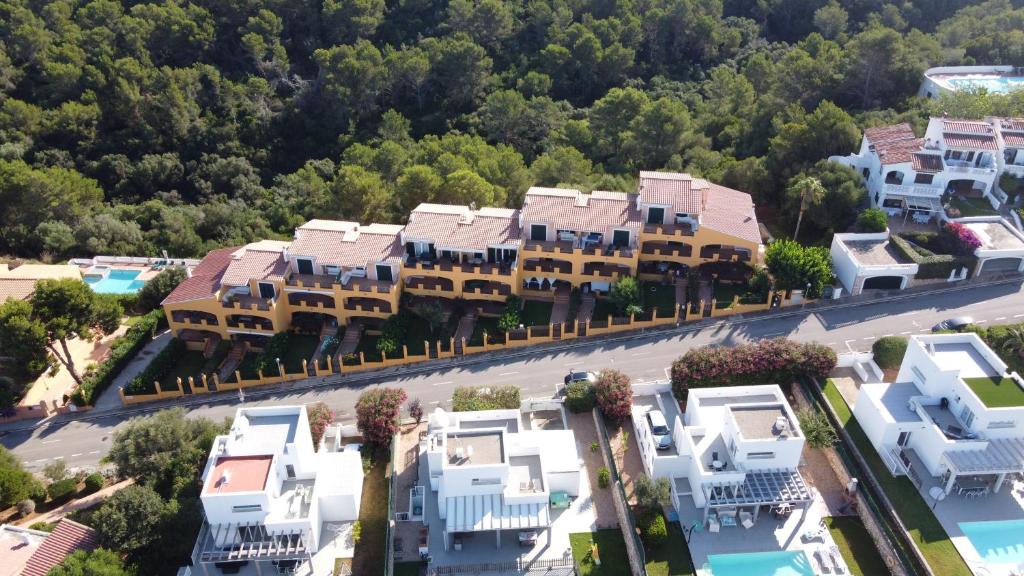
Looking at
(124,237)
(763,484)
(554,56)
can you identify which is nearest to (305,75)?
(554,56)

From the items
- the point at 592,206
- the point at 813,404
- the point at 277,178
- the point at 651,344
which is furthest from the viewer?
the point at 277,178

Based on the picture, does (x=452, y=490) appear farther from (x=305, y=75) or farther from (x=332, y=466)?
(x=305, y=75)

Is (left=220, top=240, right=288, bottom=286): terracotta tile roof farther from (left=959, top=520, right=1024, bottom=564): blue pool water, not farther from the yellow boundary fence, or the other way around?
(left=959, top=520, right=1024, bottom=564): blue pool water

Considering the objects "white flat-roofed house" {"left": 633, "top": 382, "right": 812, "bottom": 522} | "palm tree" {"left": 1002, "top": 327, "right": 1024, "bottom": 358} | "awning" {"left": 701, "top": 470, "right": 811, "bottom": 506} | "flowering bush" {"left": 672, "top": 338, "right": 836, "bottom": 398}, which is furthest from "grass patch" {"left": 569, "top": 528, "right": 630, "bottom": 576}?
"palm tree" {"left": 1002, "top": 327, "right": 1024, "bottom": 358}

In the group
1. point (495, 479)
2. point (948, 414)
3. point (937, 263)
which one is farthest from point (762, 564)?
point (937, 263)

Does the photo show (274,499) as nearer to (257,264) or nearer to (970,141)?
(257,264)

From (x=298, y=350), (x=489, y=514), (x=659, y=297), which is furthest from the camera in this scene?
(x=659, y=297)
